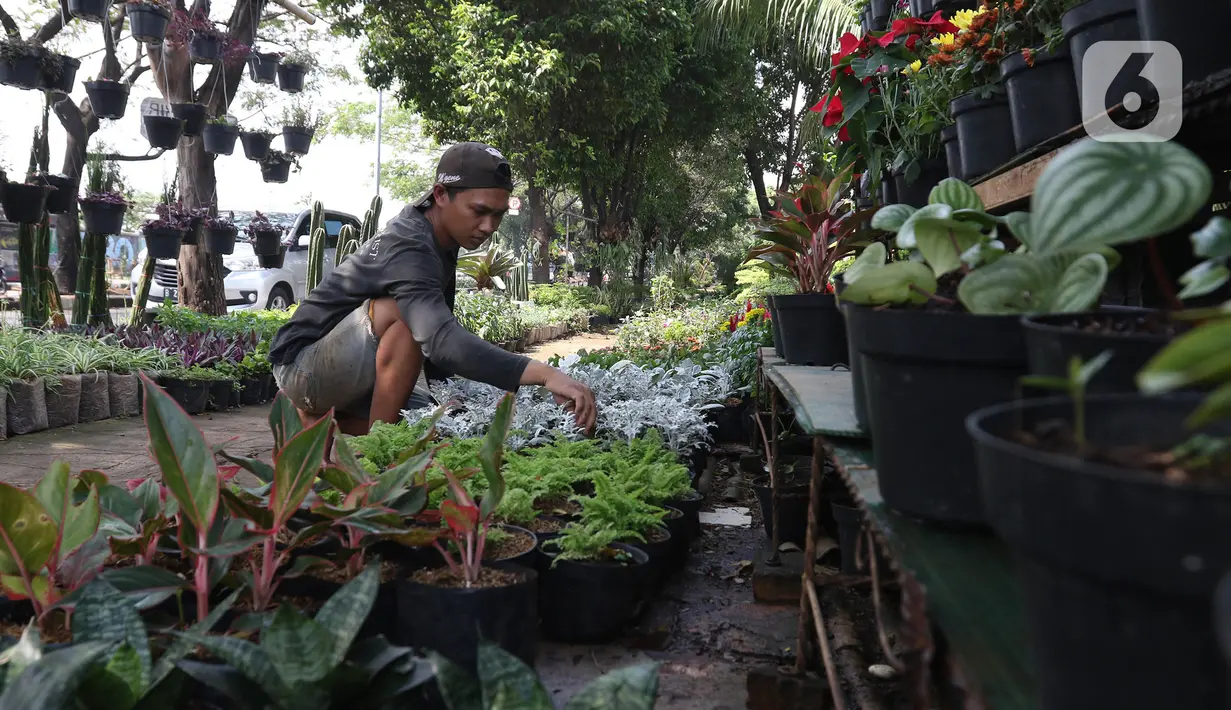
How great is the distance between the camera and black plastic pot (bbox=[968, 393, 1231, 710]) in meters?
0.54

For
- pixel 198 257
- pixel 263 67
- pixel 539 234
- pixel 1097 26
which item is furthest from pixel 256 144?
pixel 1097 26

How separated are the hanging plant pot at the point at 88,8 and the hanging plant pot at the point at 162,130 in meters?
0.99

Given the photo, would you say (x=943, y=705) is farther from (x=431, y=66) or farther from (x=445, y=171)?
(x=431, y=66)

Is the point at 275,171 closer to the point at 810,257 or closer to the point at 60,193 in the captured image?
the point at 60,193

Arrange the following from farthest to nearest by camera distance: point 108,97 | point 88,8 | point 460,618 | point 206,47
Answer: point 206,47 → point 108,97 → point 88,8 → point 460,618

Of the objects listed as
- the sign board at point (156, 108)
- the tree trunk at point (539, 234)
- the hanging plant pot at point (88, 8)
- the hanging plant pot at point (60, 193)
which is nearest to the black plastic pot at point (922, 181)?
the hanging plant pot at point (60, 193)

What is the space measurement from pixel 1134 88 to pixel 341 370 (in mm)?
3024

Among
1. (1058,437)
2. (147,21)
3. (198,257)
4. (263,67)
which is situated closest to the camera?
(1058,437)

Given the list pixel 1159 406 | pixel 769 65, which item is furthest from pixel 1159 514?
pixel 769 65

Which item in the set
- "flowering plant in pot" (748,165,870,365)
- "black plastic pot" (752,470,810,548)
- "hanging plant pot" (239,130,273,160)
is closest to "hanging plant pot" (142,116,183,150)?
"hanging plant pot" (239,130,273,160)

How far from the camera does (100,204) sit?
23.7 ft

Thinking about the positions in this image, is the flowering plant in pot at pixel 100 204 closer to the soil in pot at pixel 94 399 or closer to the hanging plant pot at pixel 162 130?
the hanging plant pot at pixel 162 130

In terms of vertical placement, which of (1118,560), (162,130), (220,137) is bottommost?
(1118,560)

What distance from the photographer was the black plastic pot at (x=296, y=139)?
1049 cm
